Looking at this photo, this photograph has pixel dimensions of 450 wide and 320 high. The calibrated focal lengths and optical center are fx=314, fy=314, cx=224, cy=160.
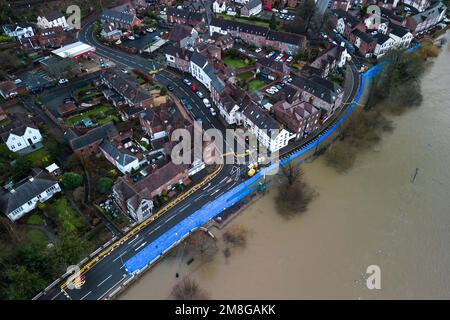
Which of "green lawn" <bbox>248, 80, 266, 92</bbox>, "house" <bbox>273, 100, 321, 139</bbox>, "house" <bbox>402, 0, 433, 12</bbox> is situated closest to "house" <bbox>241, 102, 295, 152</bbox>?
"house" <bbox>273, 100, 321, 139</bbox>

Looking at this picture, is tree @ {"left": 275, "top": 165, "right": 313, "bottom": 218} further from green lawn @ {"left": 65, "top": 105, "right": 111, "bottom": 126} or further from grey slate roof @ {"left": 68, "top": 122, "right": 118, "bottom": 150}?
green lawn @ {"left": 65, "top": 105, "right": 111, "bottom": 126}

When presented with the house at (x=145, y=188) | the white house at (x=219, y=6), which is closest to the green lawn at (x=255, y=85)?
the house at (x=145, y=188)

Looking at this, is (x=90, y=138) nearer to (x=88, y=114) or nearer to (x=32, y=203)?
(x=88, y=114)

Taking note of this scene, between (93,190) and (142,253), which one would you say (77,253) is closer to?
(142,253)

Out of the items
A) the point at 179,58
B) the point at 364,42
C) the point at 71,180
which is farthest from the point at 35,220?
the point at 364,42

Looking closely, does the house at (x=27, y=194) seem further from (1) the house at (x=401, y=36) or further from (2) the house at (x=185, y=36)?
(1) the house at (x=401, y=36)
